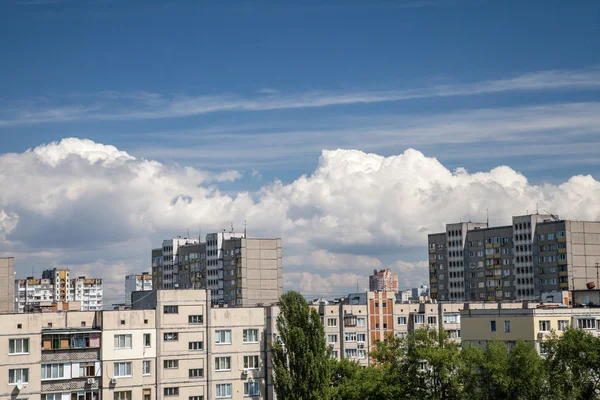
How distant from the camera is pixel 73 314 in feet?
268

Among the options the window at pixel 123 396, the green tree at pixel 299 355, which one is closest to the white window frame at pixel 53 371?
the window at pixel 123 396

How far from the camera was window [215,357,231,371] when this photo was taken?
88.3 metres

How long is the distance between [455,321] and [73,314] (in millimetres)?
69570

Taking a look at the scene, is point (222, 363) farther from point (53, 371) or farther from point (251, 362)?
point (53, 371)

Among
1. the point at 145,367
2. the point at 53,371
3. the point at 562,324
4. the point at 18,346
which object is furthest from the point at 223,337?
the point at 562,324

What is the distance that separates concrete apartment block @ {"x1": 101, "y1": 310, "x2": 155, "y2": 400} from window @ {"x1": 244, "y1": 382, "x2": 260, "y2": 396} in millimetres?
9836

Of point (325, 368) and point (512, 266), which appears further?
point (512, 266)

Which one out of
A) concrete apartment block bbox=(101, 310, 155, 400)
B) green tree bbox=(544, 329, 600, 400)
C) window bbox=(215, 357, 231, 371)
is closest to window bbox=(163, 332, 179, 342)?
concrete apartment block bbox=(101, 310, 155, 400)

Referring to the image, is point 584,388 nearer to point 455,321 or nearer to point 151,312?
point 151,312

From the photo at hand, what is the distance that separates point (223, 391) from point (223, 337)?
5.31 metres

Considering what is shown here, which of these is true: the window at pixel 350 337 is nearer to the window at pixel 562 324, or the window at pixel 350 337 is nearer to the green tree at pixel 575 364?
the window at pixel 562 324

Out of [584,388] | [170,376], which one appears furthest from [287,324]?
[584,388]

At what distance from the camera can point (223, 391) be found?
8806cm

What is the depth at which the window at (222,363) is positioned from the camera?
8831 centimetres
